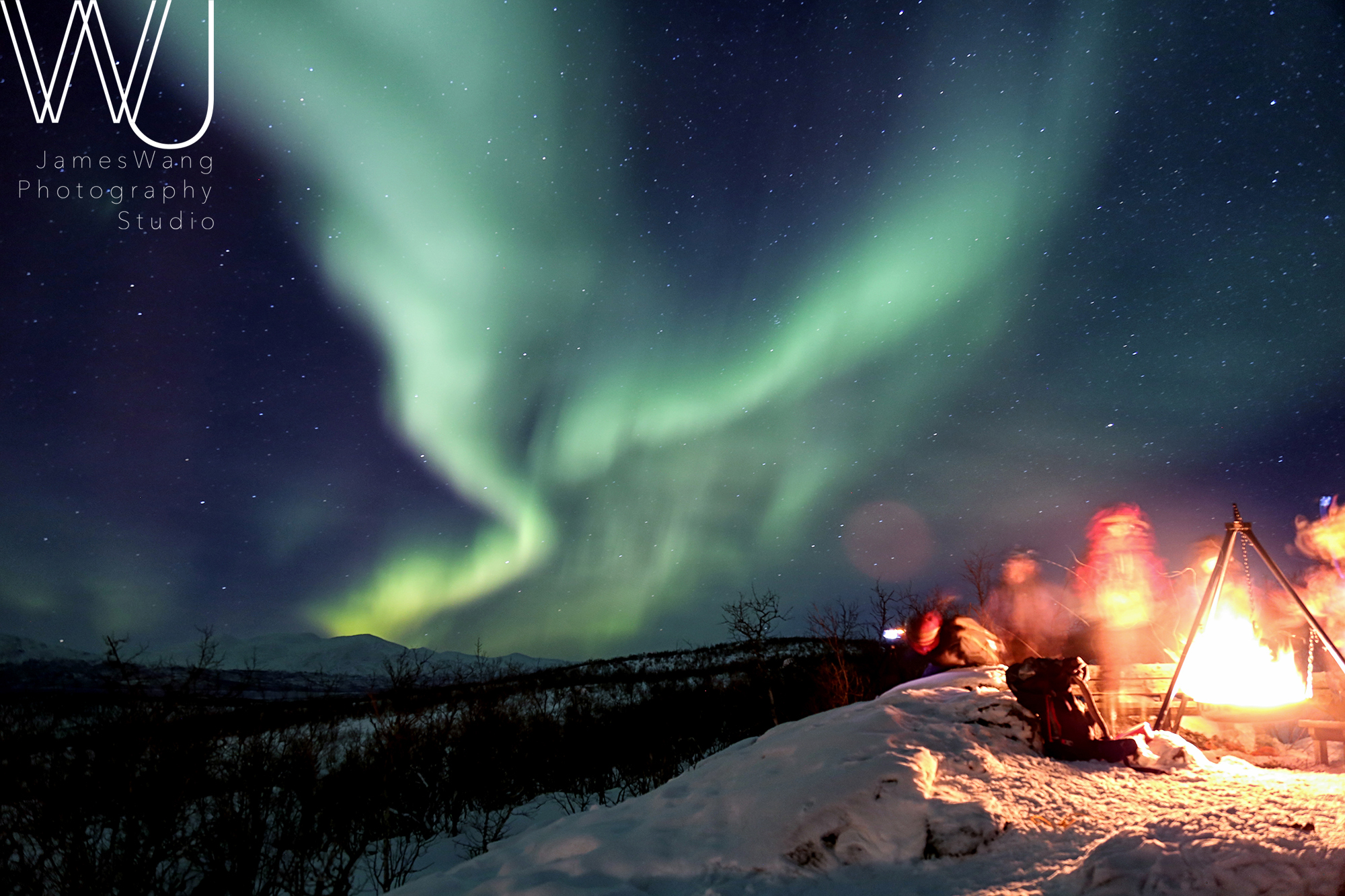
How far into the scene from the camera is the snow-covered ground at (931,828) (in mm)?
3961

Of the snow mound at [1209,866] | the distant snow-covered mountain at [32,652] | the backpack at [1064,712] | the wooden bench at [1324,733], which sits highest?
the distant snow-covered mountain at [32,652]

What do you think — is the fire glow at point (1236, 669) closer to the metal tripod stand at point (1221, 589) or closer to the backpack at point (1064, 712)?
the metal tripod stand at point (1221, 589)

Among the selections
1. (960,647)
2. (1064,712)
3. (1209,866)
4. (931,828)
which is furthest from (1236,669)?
(931,828)

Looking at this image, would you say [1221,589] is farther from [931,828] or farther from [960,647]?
[931,828]

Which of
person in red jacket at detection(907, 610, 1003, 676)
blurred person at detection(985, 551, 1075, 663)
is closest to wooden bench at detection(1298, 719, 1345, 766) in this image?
person in red jacket at detection(907, 610, 1003, 676)

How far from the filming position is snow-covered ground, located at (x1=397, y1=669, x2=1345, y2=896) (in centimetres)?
396

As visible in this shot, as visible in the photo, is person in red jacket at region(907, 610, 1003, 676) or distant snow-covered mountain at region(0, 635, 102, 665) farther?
distant snow-covered mountain at region(0, 635, 102, 665)

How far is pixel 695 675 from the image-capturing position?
145 feet

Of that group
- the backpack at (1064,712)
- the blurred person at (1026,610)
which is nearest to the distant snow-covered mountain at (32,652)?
the blurred person at (1026,610)

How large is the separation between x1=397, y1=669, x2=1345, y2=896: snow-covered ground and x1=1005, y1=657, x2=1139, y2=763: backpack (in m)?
0.25

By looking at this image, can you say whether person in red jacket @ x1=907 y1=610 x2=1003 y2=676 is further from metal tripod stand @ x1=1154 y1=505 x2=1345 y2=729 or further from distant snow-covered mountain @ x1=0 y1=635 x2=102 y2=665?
distant snow-covered mountain @ x1=0 y1=635 x2=102 y2=665

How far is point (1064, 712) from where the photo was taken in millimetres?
6855

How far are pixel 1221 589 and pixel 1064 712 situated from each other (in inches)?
130

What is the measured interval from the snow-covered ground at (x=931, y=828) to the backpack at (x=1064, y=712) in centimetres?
25
